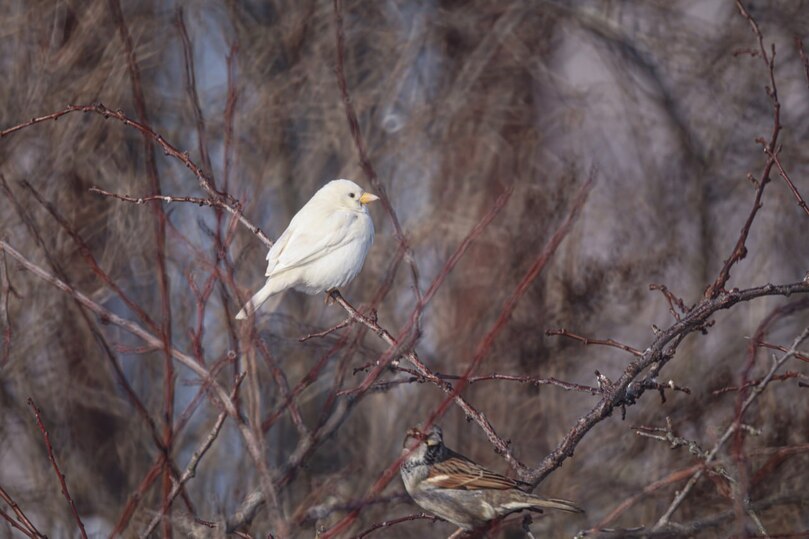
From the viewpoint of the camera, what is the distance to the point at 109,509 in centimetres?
1053

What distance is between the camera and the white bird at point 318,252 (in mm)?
4703

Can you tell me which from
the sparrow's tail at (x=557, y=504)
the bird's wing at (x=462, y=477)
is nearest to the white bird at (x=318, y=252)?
the bird's wing at (x=462, y=477)

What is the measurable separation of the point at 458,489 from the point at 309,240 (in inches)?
58.1

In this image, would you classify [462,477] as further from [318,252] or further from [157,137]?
[157,137]

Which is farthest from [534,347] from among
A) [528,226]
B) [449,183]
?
[449,183]

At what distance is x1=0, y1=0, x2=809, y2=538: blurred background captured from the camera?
375 inches

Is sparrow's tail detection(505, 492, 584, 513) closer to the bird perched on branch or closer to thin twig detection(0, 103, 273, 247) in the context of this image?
the bird perched on branch

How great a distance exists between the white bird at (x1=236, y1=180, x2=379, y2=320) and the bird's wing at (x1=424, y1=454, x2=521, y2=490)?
3.67 feet

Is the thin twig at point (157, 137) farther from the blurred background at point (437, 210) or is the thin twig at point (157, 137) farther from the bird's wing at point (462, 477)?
the blurred background at point (437, 210)

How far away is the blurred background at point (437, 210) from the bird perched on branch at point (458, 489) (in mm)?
4714

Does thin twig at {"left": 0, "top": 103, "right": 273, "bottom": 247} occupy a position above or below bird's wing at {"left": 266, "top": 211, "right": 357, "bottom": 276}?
below

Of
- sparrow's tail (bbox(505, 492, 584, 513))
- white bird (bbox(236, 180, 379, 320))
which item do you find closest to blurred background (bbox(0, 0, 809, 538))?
white bird (bbox(236, 180, 379, 320))

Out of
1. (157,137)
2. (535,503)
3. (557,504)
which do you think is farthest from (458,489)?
(157,137)

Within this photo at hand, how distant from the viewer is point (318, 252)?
4707 millimetres
